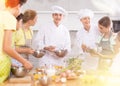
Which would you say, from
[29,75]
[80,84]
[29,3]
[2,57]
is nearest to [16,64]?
[29,75]

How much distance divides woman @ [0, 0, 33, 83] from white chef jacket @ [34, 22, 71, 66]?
35.2 inches

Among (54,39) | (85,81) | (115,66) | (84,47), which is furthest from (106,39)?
(85,81)

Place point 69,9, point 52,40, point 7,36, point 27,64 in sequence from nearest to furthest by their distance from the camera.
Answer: point 7,36 < point 27,64 < point 52,40 < point 69,9

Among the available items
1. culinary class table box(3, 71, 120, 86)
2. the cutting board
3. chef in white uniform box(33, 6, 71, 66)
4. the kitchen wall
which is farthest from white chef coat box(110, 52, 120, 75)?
the kitchen wall

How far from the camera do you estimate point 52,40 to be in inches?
124

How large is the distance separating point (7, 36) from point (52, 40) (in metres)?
1.15

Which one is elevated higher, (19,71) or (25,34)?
(25,34)

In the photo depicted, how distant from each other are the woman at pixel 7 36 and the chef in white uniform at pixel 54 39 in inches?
32.1

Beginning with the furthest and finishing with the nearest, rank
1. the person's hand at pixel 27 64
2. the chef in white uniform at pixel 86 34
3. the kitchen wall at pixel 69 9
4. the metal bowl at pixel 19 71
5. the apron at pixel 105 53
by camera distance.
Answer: the kitchen wall at pixel 69 9 < the chef in white uniform at pixel 86 34 < the apron at pixel 105 53 < the metal bowl at pixel 19 71 < the person's hand at pixel 27 64

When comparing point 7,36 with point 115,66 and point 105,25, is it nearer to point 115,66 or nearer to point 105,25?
point 115,66

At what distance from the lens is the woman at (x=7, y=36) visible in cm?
203

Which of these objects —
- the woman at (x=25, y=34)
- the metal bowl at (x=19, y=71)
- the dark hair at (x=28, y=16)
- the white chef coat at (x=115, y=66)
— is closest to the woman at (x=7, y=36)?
the metal bowl at (x=19, y=71)

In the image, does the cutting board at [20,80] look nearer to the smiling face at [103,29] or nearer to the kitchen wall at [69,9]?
the smiling face at [103,29]

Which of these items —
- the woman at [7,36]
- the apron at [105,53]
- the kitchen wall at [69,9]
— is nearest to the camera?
the woman at [7,36]
